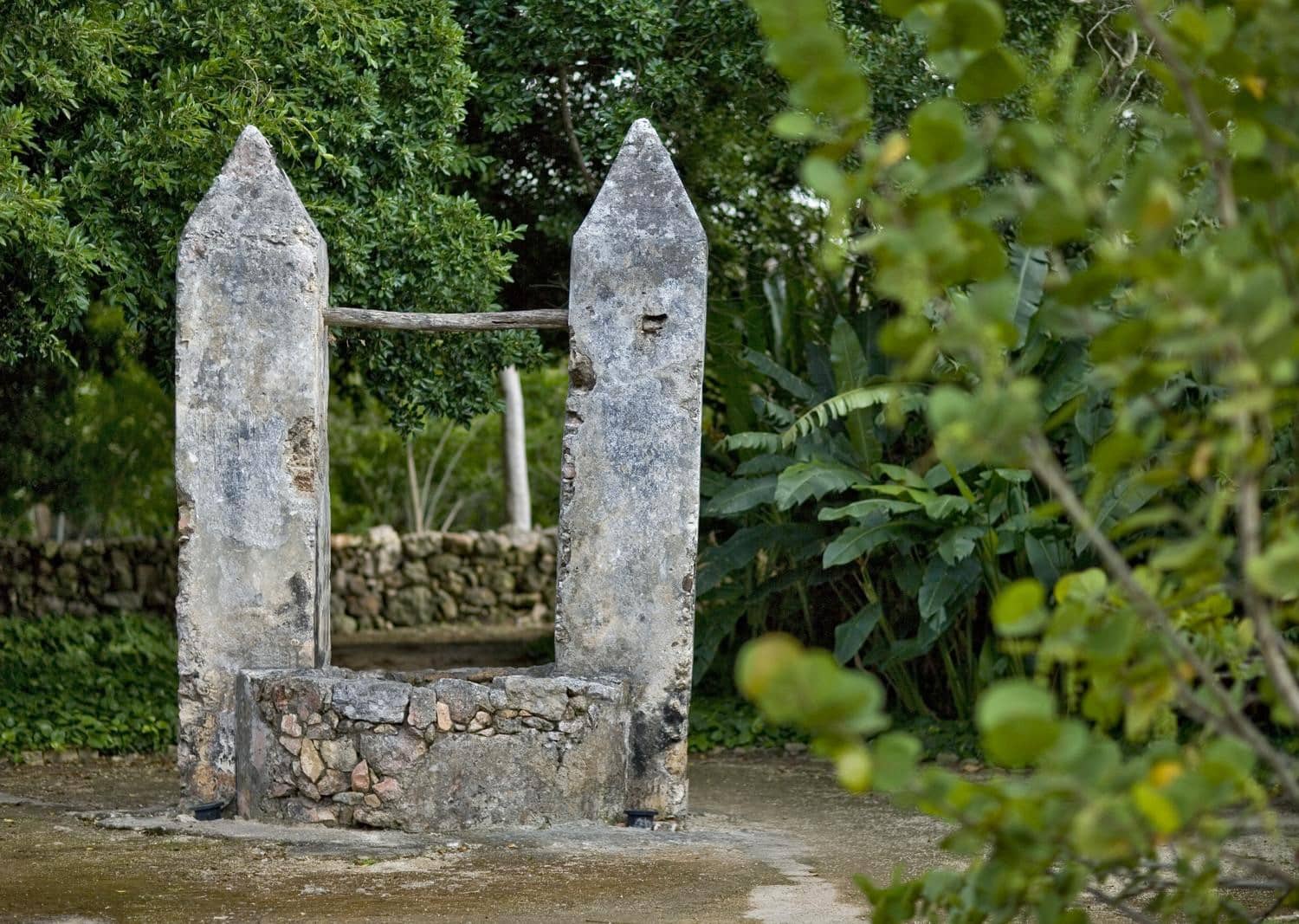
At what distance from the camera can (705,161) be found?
34.0 feet

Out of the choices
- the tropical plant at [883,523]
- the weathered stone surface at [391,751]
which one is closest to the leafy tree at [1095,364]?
the weathered stone surface at [391,751]

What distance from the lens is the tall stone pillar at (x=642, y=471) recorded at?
702 cm

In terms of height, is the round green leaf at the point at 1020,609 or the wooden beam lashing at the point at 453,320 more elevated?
the wooden beam lashing at the point at 453,320

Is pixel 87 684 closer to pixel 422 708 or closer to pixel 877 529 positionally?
pixel 422 708

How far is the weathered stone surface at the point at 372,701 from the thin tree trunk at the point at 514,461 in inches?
371

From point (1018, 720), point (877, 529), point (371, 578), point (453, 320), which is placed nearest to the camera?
point (1018, 720)

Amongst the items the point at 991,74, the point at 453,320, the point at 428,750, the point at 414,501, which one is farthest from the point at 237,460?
the point at 414,501

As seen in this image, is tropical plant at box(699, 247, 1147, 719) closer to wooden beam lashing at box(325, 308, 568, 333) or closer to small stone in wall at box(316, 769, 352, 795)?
wooden beam lashing at box(325, 308, 568, 333)

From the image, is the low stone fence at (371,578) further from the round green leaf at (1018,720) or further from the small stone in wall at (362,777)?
the round green leaf at (1018,720)

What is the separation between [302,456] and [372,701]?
128 cm

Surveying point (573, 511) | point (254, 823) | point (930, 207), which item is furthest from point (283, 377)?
point (930, 207)

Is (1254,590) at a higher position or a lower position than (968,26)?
lower

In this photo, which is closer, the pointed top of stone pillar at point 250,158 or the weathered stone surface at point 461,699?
the weathered stone surface at point 461,699

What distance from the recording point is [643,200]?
7102 mm
